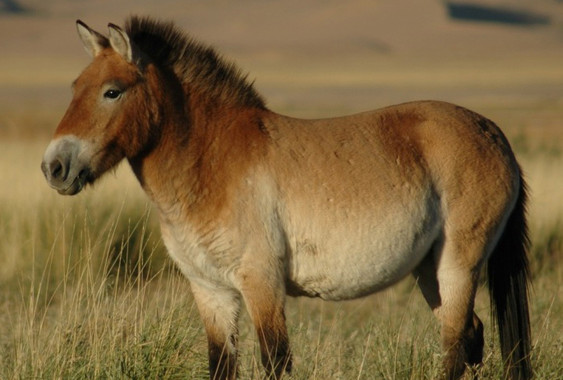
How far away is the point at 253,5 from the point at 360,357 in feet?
476

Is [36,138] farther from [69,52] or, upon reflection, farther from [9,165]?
[69,52]

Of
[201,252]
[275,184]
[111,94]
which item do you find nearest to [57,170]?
[111,94]

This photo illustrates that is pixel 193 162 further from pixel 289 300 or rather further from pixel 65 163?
pixel 289 300

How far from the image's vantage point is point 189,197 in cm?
546

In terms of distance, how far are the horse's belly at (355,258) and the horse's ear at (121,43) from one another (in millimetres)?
1506

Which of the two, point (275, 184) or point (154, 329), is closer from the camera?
point (275, 184)

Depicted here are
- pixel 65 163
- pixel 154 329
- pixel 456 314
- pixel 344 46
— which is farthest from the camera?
pixel 344 46

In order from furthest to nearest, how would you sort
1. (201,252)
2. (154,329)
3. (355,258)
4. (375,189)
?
Result: (154,329)
(375,189)
(355,258)
(201,252)

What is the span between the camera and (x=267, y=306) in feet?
17.4

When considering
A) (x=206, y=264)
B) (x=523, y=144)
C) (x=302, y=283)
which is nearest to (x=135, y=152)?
(x=206, y=264)

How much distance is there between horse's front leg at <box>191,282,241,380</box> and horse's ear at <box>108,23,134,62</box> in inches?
58.7

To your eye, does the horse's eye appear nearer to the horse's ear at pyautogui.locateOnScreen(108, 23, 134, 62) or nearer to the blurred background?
the horse's ear at pyautogui.locateOnScreen(108, 23, 134, 62)

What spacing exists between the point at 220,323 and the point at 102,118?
1505 mm

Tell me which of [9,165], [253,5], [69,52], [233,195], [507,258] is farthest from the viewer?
[253,5]
